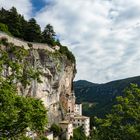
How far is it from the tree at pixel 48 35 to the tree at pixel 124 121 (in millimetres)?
72062

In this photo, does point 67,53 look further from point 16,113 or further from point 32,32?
point 16,113

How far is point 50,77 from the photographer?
287ft

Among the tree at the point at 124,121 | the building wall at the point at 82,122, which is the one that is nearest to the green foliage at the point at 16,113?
the tree at the point at 124,121

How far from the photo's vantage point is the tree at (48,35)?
99750 millimetres

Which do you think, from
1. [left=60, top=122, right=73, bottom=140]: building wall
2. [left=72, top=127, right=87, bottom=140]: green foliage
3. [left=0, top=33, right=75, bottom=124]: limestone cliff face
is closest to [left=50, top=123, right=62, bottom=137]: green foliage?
[left=0, top=33, right=75, bottom=124]: limestone cliff face

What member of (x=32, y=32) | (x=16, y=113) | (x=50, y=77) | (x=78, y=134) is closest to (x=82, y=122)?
(x=78, y=134)

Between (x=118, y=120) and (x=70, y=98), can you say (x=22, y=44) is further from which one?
A: (x=118, y=120)

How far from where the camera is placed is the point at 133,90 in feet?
92.1

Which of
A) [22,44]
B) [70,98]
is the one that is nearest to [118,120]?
[22,44]

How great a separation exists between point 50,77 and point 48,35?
63.4 ft

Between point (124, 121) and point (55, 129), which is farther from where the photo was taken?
point (55, 129)

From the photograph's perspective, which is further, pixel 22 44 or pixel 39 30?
pixel 39 30

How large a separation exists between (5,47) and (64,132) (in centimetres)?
3727

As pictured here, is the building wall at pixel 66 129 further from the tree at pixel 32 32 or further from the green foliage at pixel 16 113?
the green foliage at pixel 16 113
